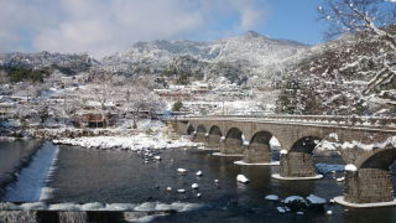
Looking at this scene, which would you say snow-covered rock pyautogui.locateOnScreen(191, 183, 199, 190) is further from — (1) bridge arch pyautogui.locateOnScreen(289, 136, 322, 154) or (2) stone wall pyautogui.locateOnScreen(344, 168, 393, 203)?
(2) stone wall pyautogui.locateOnScreen(344, 168, 393, 203)

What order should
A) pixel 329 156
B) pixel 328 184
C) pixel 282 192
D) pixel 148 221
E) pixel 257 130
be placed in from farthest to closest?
1. pixel 329 156
2. pixel 257 130
3. pixel 328 184
4. pixel 282 192
5. pixel 148 221

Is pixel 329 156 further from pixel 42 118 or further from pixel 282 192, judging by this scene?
pixel 42 118

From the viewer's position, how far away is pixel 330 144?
35.3 m

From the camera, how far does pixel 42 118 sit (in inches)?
3962

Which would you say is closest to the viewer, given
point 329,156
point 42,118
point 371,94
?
point 371,94

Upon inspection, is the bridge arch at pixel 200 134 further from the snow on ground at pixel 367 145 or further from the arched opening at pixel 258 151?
the snow on ground at pixel 367 145

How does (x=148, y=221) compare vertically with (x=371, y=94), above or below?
below

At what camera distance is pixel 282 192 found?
35562 millimetres

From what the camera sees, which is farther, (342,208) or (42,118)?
(42,118)

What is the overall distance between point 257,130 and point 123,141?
3266 cm

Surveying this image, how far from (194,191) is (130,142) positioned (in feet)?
135

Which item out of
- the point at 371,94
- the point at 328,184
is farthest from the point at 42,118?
the point at 371,94

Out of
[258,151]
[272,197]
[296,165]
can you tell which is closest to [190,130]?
[258,151]

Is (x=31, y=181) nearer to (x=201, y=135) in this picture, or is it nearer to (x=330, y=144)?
(x=330, y=144)
